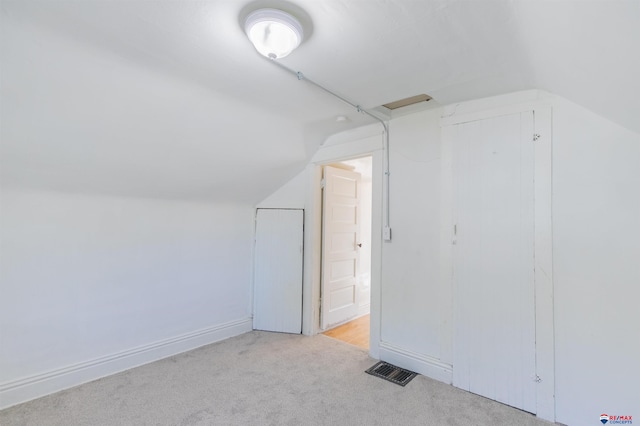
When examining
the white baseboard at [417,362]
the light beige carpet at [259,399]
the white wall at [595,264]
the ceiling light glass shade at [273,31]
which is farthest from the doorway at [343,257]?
the ceiling light glass shade at [273,31]

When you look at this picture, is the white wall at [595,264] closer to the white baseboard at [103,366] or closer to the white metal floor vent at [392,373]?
the white metal floor vent at [392,373]

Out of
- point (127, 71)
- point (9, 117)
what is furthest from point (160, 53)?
point (9, 117)

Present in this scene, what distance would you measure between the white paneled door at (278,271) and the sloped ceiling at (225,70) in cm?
121

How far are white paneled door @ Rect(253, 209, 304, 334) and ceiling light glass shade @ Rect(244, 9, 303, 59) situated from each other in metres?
2.29

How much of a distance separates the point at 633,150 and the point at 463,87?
1.08m

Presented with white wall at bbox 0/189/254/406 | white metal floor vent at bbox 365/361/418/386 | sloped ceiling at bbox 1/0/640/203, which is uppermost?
sloped ceiling at bbox 1/0/640/203

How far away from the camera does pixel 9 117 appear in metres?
1.78

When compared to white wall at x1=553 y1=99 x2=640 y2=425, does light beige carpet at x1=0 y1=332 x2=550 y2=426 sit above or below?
below

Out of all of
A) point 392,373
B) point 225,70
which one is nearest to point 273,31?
point 225,70

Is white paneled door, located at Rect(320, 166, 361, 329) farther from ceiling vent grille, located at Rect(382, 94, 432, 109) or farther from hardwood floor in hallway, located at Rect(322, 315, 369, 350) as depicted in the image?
ceiling vent grille, located at Rect(382, 94, 432, 109)

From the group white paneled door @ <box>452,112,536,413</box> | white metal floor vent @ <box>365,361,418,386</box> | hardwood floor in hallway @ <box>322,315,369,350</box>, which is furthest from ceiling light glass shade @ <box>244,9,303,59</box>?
hardwood floor in hallway @ <box>322,315,369,350</box>

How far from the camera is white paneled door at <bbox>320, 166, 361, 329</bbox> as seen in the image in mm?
3670

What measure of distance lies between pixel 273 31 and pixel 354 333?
326cm

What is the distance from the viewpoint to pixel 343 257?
13.0ft
